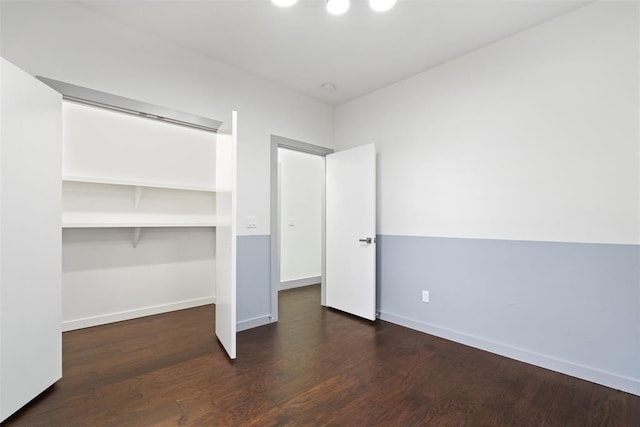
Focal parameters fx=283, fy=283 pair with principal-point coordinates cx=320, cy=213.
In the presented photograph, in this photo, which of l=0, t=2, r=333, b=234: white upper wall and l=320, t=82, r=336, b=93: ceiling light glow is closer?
l=0, t=2, r=333, b=234: white upper wall

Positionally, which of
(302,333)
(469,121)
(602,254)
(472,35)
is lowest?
(302,333)

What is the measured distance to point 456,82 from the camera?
2756mm

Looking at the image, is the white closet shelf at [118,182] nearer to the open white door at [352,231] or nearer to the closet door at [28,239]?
the closet door at [28,239]

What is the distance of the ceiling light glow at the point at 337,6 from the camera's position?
198 cm

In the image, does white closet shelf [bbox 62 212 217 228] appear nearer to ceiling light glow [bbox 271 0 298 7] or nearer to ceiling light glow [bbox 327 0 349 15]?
ceiling light glow [bbox 271 0 298 7]

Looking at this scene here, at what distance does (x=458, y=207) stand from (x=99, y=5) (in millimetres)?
3413

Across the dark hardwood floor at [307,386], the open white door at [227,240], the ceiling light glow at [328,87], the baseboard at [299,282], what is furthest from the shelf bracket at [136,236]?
→ the ceiling light glow at [328,87]

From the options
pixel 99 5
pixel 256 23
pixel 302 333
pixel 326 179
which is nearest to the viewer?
pixel 99 5

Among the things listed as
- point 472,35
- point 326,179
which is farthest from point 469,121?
point 326,179

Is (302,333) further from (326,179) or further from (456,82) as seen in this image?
(456,82)

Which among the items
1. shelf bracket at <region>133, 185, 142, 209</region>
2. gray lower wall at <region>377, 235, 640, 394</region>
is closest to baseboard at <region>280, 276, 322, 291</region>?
gray lower wall at <region>377, 235, 640, 394</region>

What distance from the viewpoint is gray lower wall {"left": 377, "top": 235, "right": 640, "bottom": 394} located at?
194cm

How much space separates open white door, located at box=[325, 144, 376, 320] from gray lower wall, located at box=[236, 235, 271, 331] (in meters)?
0.90

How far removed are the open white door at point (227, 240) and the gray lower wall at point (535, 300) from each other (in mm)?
1845
